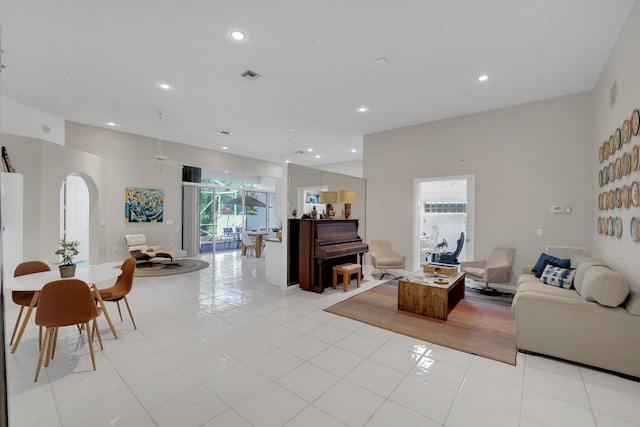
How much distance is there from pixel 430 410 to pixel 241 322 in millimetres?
2420

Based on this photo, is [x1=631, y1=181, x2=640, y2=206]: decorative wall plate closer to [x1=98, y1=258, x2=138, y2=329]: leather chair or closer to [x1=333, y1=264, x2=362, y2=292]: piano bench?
[x1=333, y1=264, x2=362, y2=292]: piano bench

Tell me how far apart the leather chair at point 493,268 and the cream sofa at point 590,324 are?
A: 78.0 inches

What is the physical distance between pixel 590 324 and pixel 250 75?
4927 mm

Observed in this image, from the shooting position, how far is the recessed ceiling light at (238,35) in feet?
10.5

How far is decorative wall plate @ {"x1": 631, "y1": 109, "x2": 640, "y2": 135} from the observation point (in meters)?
2.70

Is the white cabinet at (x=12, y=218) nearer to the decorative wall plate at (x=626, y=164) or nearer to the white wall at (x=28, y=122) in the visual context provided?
the white wall at (x=28, y=122)

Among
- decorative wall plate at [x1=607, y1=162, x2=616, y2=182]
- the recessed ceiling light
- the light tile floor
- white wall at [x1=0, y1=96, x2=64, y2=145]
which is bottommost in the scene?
the light tile floor

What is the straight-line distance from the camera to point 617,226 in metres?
3.30

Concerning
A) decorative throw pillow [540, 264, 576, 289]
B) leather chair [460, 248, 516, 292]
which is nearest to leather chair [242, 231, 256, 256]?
leather chair [460, 248, 516, 292]

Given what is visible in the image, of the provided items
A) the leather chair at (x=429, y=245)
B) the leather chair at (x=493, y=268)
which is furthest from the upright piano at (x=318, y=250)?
the leather chair at (x=429, y=245)

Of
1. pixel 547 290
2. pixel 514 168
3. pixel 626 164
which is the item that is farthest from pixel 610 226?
pixel 514 168

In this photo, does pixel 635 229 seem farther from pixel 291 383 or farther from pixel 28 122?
pixel 28 122

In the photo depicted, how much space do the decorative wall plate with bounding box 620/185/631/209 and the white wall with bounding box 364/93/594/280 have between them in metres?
1.81

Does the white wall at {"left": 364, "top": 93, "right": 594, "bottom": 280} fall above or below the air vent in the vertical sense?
below
